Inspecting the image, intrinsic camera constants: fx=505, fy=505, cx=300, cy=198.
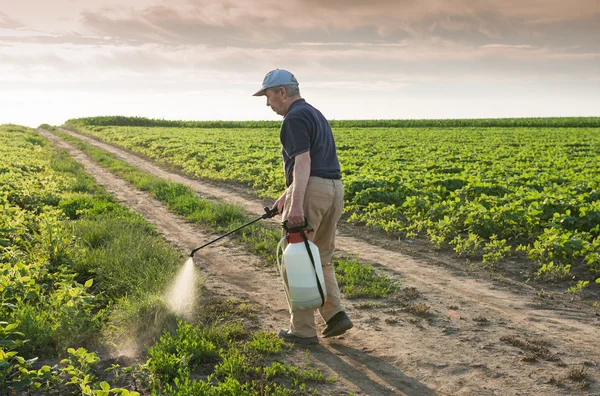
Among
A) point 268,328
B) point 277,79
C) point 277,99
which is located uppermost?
point 277,79

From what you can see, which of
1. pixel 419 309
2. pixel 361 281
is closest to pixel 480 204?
pixel 361 281

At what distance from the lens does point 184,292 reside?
566 centimetres

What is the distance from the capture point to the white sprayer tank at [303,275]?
457 cm

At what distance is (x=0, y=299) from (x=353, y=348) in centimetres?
358

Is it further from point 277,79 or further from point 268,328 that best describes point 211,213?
point 277,79

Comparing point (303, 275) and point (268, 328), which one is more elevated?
point (303, 275)

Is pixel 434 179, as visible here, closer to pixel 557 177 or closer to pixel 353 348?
pixel 557 177

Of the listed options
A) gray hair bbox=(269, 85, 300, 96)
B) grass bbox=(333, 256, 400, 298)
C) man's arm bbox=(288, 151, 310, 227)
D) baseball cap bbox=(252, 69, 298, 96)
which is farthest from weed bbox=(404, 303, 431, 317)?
baseball cap bbox=(252, 69, 298, 96)

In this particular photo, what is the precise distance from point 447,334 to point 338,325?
1137mm

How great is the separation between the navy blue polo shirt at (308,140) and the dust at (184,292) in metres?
1.72

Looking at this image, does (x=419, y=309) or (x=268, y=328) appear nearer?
(x=268, y=328)

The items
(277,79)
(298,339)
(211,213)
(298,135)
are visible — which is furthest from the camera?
(211,213)

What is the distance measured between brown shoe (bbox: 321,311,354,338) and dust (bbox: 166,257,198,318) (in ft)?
4.75

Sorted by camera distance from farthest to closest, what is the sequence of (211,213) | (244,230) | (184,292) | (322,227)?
(211,213) < (244,230) < (184,292) < (322,227)
